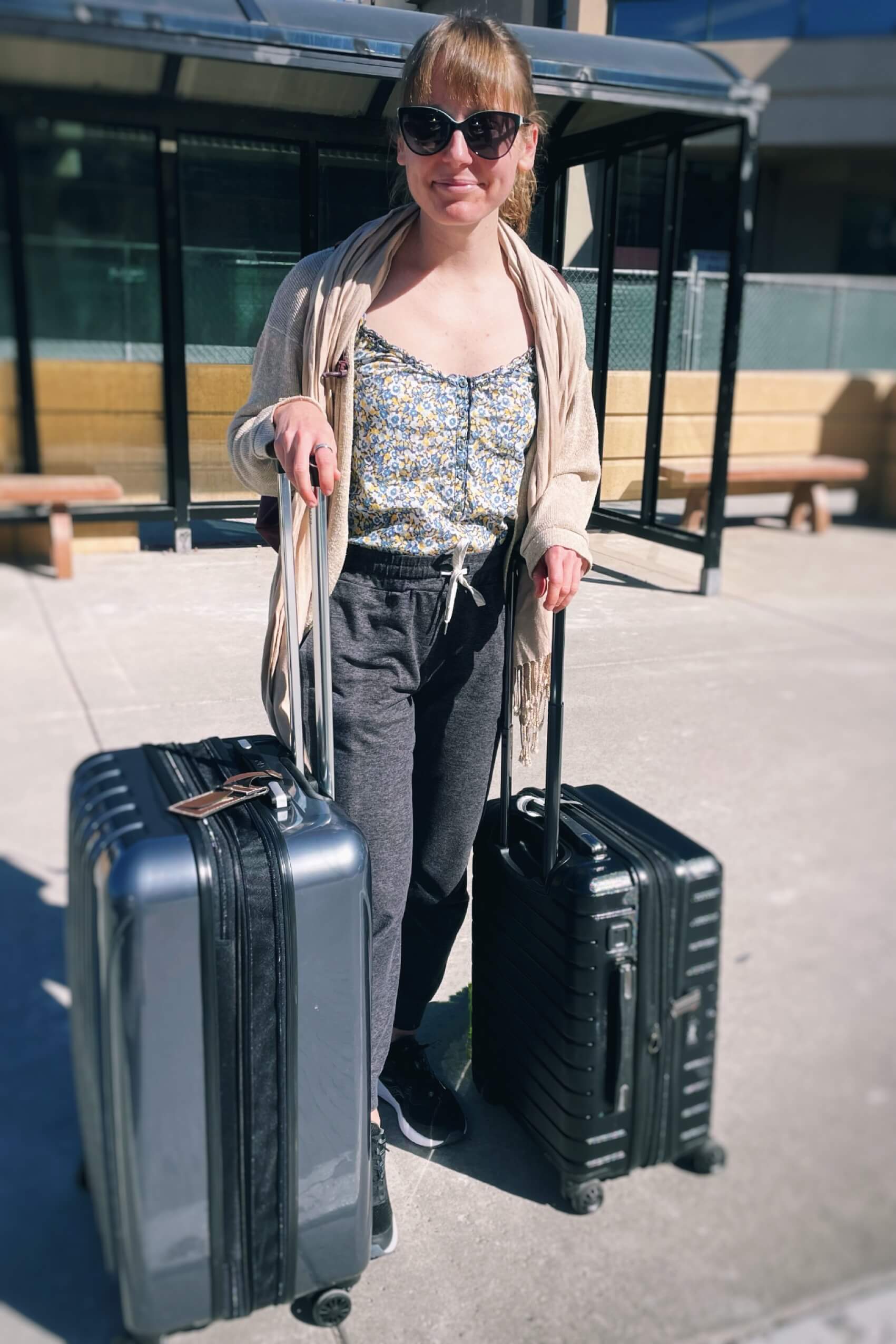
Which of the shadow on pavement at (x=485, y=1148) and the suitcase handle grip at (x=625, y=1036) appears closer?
the suitcase handle grip at (x=625, y=1036)

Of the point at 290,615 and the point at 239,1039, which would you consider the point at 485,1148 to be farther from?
the point at 290,615

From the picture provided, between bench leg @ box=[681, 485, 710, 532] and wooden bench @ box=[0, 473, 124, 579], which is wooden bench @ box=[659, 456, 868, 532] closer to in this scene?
bench leg @ box=[681, 485, 710, 532]

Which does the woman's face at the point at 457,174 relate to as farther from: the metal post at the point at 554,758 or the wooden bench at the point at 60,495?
the wooden bench at the point at 60,495

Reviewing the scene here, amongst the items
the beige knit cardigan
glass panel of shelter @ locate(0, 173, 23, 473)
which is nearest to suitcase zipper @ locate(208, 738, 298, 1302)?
the beige knit cardigan

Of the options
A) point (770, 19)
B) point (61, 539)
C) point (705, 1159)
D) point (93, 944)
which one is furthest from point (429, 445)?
point (705, 1159)

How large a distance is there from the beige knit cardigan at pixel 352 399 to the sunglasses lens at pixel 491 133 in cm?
15

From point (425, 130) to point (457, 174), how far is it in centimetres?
6

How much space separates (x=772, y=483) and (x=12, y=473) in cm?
151

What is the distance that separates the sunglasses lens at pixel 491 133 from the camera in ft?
3.94

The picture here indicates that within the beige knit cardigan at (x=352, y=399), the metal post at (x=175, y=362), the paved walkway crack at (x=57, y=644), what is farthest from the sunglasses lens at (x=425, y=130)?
the paved walkway crack at (x=57, y=644)

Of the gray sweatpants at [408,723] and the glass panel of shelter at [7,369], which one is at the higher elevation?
the glass panel of shelter at [7,369]

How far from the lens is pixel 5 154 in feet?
5.27

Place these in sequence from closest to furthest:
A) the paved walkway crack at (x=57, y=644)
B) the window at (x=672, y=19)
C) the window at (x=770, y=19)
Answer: the window at (x=770, y=19), the window at (x=672, y=19), the paved walkway crack at (x=57, y=644)

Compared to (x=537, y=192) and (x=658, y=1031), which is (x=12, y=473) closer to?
(x=537, y=192)
